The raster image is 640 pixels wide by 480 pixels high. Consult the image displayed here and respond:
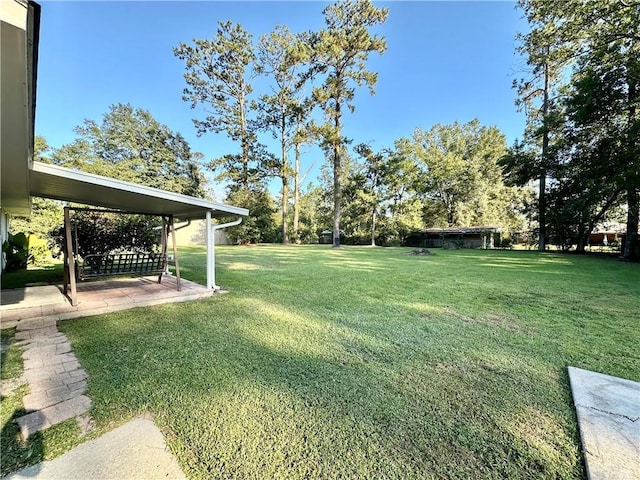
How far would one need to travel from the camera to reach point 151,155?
76.0 feet

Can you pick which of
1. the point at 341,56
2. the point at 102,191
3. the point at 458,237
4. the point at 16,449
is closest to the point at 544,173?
the point at 458,237

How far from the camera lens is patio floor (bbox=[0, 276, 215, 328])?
12.3ft

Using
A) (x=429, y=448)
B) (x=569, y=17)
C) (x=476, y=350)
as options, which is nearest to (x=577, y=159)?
(x=569, y=17)

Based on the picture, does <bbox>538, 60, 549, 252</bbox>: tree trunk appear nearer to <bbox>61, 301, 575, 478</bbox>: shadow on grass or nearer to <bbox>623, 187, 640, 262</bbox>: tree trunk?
<bbox>623, 187, 640, 262</bbox>: tree trunk

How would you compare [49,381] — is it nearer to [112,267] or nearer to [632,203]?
[112,267]

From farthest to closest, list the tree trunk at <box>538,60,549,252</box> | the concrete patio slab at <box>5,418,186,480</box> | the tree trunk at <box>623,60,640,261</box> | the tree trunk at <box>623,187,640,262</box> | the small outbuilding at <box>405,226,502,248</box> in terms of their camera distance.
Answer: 1. the small outbuilding at <box>405,226,502,248</box>
2. the tree trunk at <box>538,60,549,252</box>
3. the tree trunk at <box>623,187,640,262</box>
4. the tree trunk at <box>623,60,640,261</box>
5. the concrete patio slab at <box>5,418,186,480</box>

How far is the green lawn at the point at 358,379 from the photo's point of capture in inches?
61.6

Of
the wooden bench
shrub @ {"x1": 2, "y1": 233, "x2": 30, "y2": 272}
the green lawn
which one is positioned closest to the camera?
the green lawn

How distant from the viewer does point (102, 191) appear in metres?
4.14

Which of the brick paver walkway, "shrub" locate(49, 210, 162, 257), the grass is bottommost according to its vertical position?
the brick paver walkway

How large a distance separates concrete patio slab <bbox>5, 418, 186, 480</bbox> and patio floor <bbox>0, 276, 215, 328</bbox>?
3.01 meters

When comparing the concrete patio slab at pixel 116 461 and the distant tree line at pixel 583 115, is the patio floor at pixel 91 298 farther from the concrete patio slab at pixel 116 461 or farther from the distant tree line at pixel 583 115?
the distant tree line at pixel 583 115

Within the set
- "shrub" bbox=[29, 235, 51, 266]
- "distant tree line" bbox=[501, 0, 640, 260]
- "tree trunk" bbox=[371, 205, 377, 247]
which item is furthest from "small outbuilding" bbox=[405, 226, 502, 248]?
"shrub" bbox=[29, 235, 51, 266]

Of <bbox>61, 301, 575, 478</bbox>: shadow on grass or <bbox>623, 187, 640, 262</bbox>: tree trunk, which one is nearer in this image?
<bbox>61, 301, 575, 478</bbox>: shadow on grass
